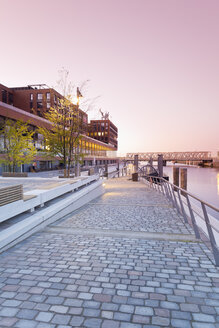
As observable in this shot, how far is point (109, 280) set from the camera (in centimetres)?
373

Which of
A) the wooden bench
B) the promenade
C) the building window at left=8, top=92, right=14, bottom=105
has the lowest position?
the promenade

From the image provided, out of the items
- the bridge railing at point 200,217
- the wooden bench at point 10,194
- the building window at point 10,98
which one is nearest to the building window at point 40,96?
the building window at point 10,98

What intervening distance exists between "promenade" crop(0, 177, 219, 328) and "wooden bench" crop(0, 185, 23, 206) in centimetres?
125

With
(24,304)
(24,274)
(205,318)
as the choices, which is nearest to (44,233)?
(24,274)

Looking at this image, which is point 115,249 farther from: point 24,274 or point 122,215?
point 122,215

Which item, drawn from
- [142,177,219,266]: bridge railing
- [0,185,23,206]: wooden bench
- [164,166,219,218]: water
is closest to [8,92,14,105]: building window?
[164,166,219,218]: water

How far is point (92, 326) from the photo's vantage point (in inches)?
106

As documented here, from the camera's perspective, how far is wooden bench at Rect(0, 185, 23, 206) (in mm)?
5841

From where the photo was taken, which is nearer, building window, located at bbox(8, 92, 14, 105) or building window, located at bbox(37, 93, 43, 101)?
building window, located at bbox(8, 92, 14, 105)

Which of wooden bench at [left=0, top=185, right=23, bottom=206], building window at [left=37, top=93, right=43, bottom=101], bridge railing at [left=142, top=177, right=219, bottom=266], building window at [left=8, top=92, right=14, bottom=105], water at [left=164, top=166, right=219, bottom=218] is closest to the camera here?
bridge railing at [left=142, top=177, right=219, bottom=266]

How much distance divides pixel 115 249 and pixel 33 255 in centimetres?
186

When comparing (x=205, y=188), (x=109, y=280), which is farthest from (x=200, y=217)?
(x=205, y=188)

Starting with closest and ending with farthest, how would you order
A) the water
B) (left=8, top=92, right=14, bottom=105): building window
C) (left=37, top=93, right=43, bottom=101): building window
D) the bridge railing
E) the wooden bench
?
the bridge railing
the wooden bench
the water
(left=8, top=92, right=14, bottom=105): building window
(left=37, top=93, right=43, bottom=101): building window

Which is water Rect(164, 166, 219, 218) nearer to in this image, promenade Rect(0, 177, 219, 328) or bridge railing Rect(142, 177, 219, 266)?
bridge railing Rect(142, 177, 219, 266)
